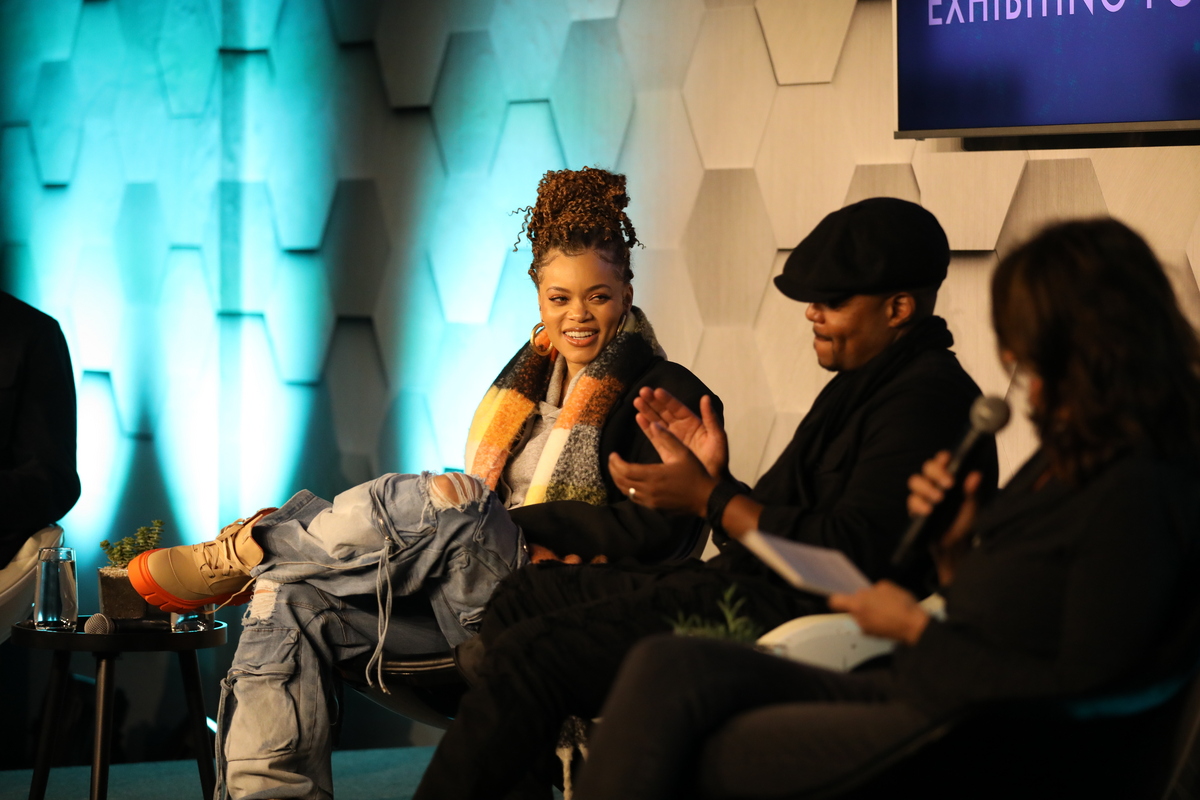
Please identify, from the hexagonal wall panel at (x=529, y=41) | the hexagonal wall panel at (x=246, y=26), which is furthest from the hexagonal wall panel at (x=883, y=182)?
the hexagonal wall panel at (x=246, y=26)

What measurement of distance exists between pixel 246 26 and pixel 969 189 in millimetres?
2327

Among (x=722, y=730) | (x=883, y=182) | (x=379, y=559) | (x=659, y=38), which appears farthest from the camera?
(x=659, y=38)

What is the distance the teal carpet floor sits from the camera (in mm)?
3217

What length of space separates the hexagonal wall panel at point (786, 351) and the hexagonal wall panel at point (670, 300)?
196mm

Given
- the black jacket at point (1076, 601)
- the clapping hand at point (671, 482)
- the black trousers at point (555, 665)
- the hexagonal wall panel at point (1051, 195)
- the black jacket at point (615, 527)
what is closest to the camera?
the black jacket at point (1076, 601)

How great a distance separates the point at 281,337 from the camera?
3.80m

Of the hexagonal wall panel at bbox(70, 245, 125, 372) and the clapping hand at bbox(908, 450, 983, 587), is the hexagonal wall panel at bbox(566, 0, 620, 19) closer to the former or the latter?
the hexagonal wall panel at bbox(70, 245, 125, 372)

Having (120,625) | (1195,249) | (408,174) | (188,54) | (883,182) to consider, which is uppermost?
(188,54)

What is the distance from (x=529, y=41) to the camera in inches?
Result: 138

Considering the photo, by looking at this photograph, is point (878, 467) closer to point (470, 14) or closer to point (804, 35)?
point (804, 35)

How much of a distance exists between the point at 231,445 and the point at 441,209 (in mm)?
1045

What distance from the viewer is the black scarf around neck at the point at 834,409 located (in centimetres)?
202

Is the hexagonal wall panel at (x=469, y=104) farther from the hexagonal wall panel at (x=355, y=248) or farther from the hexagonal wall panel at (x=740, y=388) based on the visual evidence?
the hexagonal wall panel at (x=740, y=388)

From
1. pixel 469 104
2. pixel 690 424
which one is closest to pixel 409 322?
pixel 469 104
